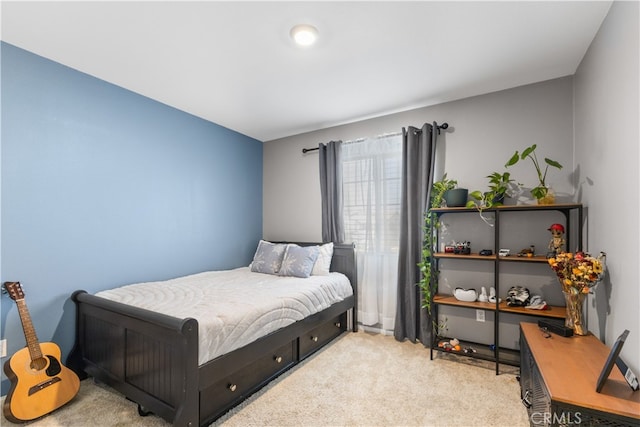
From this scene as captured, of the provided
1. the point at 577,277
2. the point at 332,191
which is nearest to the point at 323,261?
the point at 332,191

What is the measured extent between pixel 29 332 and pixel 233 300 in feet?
4.54

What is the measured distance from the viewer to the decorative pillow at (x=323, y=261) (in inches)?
139

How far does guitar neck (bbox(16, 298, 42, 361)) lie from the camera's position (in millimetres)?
2100

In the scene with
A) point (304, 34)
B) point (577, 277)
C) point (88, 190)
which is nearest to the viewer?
point (577, 277)

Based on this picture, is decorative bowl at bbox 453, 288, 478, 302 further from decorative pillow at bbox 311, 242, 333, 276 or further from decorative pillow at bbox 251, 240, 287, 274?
decorative pillow at bbox 251, 240, 287, 274

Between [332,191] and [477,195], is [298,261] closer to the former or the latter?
[332,191]

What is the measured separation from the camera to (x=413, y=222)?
3.26 meters

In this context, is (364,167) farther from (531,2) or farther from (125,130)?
(125,130)

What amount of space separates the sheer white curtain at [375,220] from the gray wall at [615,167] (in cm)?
168

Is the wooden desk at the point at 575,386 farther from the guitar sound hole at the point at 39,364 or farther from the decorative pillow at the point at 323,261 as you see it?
the guitar sound hole at the point at 39,364

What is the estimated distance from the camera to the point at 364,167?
3707 mm

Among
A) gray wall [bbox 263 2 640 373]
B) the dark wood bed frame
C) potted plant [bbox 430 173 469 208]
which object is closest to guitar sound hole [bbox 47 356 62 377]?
the dark wood bed frame

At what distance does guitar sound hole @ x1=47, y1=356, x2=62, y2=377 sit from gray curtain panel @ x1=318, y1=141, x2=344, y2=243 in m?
2.71

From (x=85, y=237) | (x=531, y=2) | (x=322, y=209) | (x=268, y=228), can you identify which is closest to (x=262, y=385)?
(x=85, y=237)
